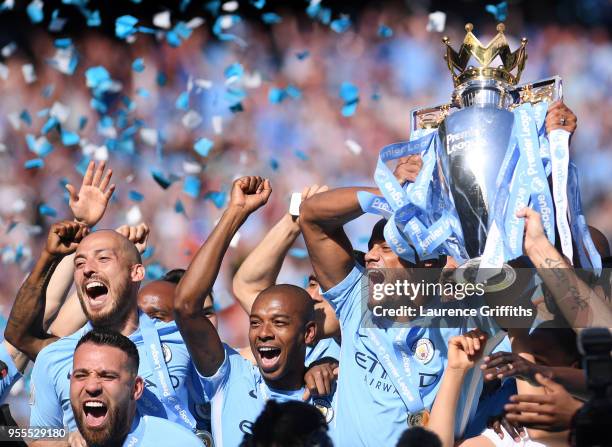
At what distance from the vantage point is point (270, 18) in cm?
727

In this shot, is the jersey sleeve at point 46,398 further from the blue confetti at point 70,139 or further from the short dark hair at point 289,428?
the blue confetti at point 70,139

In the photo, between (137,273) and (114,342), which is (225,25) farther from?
(114,342)

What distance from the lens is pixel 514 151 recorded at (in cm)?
335

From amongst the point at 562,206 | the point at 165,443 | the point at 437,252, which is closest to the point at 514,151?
the point at 562,206

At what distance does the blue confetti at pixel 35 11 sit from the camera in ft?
25.0

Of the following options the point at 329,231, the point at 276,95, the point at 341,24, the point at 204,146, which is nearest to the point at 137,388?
the point at 329,231

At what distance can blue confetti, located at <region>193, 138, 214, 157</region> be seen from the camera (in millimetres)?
7176

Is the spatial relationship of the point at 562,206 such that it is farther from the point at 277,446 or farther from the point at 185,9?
the point at 185,9

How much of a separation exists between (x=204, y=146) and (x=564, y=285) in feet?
14.3

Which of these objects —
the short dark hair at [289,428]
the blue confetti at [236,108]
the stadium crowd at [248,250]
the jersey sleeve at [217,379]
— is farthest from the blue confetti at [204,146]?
the short dark hair at [289,428]

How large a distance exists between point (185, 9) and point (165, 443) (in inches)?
181

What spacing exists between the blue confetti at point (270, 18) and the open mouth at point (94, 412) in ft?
14.0

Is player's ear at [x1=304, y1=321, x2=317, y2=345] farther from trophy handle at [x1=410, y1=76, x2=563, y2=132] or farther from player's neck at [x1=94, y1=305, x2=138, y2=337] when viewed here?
trophy handle at [x1=410, y1=76, x2=563, y2=132]

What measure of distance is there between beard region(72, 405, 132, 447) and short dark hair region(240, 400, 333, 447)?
0.76 metres
